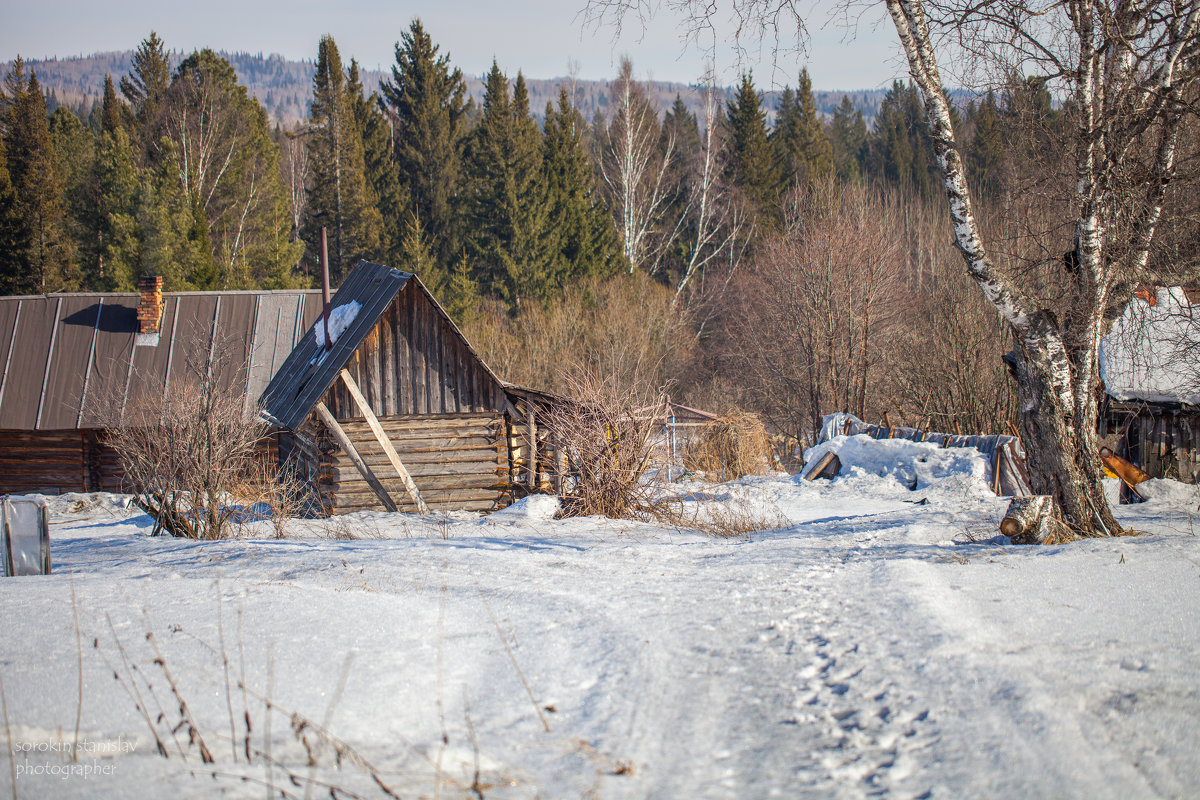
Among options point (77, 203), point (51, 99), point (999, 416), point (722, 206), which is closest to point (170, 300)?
point (77, 203)

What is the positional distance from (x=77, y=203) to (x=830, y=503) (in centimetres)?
3905

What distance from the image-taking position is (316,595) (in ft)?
18.3

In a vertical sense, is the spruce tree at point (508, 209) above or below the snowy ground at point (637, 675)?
above

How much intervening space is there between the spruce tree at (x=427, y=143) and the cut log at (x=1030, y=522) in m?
40.8

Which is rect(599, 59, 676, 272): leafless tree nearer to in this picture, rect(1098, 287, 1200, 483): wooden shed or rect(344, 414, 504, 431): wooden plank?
rect(344, 414, 504, 431): wooden plank

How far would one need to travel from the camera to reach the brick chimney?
22609 millimetres

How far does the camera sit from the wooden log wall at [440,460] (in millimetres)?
15789

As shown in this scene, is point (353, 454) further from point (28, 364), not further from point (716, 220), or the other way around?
point (716, 220)

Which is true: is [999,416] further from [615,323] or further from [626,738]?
[626,738]

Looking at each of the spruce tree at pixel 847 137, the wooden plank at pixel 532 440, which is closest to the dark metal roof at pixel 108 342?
the wooden plank at pixel 532 440

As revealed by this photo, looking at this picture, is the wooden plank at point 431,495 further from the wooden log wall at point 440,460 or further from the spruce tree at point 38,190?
the spruce tree at point 38,190

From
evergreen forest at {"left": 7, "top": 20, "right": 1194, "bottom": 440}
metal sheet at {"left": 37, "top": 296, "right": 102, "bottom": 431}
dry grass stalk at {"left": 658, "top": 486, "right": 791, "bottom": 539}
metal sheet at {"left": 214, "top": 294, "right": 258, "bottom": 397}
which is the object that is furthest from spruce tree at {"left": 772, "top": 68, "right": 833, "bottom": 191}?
dry grass stalk at {"left": 658, "top": 486, "right": 791, "bottom": 539}

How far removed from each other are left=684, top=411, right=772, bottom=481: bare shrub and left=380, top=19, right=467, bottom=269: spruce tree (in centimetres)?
2848

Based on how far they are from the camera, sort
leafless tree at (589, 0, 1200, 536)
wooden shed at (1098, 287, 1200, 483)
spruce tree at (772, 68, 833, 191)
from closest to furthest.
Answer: leafless tree at (589, 0, 1200, 536) < wooden shed at (1098, 287, 1200, 483) < spruce tree at (772, 68, 833, 191)
